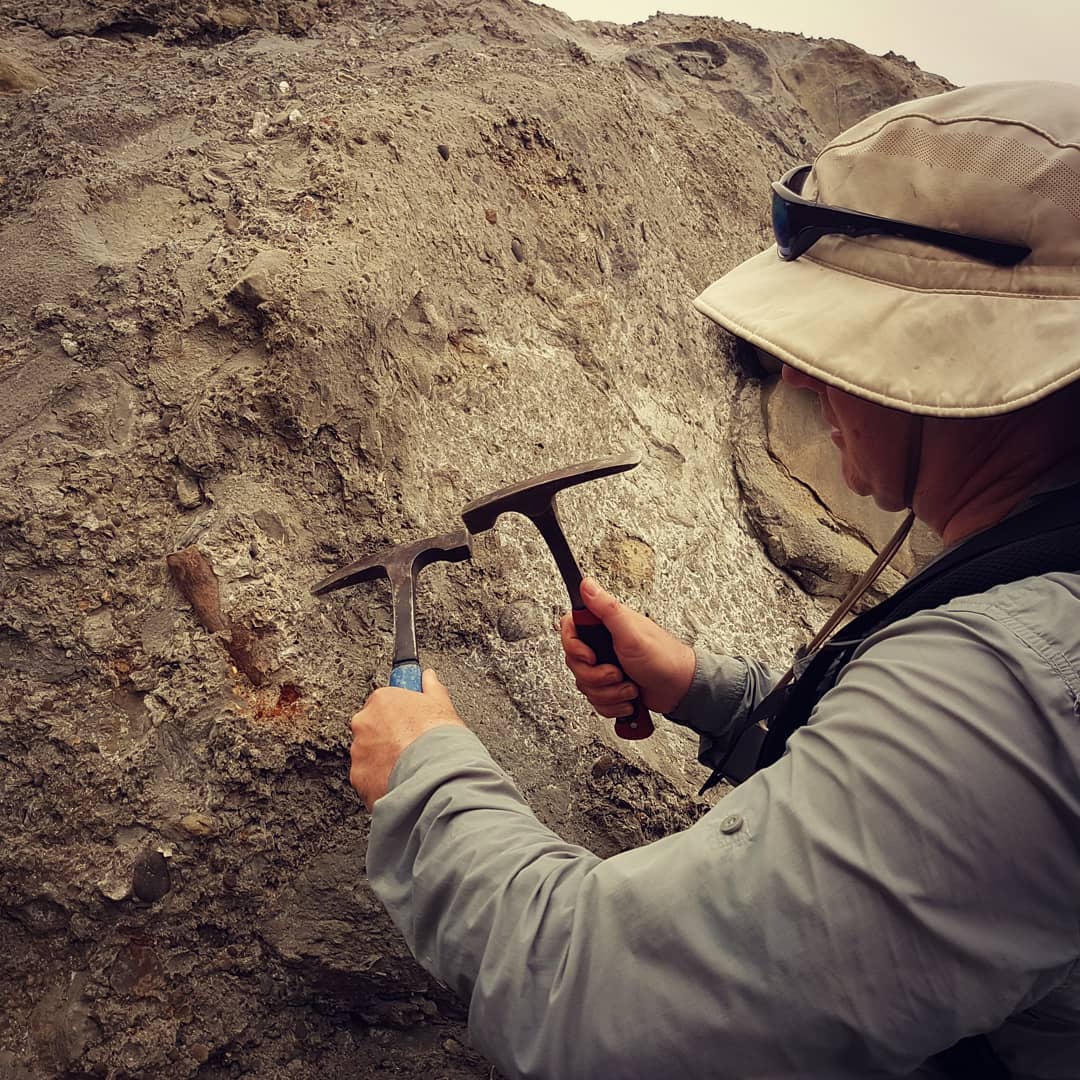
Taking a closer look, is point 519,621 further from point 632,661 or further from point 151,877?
point 151,877

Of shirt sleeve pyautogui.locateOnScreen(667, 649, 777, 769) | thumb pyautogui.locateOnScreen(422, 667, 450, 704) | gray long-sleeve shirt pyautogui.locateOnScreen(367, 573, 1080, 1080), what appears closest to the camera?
gray long-sleeve shirt pyautogui.locateOnScreen(367, 573, 1080, 1080)

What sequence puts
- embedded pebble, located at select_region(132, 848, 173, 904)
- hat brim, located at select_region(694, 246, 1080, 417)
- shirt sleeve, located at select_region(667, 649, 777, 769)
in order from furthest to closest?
shirt sleeve, located at select_region(667, 649, 777, 769), embedded pebble, located at select_region(132, 848, 173, 904), hat brim, located at select_region(694, 246, 1080, 417)

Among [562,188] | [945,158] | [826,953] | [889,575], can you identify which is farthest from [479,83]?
[826,953]

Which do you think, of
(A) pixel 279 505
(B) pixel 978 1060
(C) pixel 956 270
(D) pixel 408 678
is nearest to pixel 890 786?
(B) pixel 978 1060

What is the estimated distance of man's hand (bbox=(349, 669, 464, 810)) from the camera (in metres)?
1.21

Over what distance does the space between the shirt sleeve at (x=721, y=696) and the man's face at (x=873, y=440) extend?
60 centimetres

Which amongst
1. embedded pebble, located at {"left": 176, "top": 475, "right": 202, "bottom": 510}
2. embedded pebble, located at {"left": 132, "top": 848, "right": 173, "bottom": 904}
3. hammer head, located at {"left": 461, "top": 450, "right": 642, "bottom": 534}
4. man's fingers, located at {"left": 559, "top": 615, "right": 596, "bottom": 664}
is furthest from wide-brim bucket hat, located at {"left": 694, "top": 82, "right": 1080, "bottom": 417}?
embedded pebble, located at {"left": 132, "top": 848, "right": 173, "bottom": 904}

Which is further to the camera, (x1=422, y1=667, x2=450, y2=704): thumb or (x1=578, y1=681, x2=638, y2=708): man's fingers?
(x1=578, y1=681, x2=638, y2=708): man's fingers

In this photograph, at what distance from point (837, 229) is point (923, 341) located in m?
0.20

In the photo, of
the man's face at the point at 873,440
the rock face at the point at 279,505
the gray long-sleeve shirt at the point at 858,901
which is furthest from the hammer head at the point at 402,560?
the gray long-sleeve shirt at the point at 858,901

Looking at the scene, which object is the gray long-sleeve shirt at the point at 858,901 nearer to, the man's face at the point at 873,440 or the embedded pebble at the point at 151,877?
the man's face at the point at 873,440

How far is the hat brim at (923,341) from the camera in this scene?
92 cm

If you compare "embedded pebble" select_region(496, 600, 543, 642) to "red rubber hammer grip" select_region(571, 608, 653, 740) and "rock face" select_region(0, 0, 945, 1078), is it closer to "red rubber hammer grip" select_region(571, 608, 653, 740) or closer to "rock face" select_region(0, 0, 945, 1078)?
"rock face" select_region(0, 0, 945, 1078)

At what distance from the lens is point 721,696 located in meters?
1.74
